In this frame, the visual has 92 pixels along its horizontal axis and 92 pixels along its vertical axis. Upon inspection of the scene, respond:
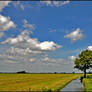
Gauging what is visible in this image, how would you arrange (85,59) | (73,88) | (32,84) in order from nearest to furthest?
(73,88), (32,84), (85,59)

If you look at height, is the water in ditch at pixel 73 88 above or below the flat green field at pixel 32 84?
below

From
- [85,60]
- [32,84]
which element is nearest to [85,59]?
[85,60]

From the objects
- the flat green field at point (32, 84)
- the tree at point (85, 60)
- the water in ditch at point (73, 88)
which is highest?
the tree at point (85, 60)

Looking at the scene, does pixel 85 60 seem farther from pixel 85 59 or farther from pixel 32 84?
pixel 32 84

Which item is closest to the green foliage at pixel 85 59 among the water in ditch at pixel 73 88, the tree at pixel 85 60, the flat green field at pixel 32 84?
the tree at pixel 85 60

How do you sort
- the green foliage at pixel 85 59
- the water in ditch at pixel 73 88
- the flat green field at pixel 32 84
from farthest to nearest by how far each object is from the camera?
the green foliage at pixel 85 59 → the flat green field at pixel 32 84 → the water in ditch at pixel 73 88

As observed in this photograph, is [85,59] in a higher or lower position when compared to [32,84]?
higher

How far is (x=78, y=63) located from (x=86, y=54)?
26.9 feet

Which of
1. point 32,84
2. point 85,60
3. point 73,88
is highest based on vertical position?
point 85,60

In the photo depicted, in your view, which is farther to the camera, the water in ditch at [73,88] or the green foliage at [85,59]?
the green foliage at [85,59]

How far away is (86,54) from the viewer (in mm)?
97812

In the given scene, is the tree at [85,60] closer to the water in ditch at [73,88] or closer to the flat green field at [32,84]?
the flat green field at [32,84]

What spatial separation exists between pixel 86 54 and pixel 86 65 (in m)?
6.31


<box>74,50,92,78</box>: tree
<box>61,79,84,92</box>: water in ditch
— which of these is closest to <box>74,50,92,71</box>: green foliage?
<box>74,50,92,78</box>: tree
